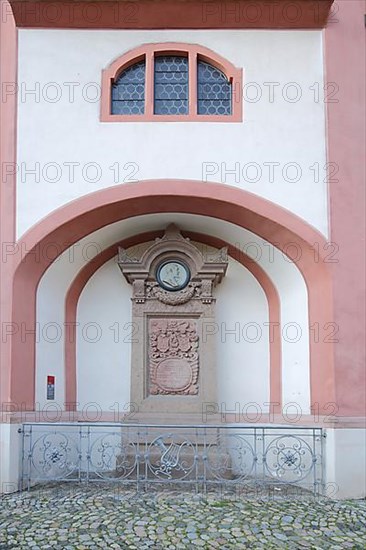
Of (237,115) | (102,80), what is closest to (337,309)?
(237,115)

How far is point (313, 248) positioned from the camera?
27.8ft

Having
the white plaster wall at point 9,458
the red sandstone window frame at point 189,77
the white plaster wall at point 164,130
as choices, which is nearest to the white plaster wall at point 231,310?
the white plaster wall at point 9,458

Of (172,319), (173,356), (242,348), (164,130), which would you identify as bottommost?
(173,356)

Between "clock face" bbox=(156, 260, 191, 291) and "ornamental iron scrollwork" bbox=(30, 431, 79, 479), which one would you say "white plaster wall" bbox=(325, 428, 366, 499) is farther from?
"ornamental iron scrollwork" bbox=(30, 431, 79, 479)

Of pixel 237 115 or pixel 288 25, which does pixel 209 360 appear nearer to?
pixel 237 115

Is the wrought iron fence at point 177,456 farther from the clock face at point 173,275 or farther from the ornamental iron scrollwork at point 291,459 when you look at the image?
the clock face at point 173,275

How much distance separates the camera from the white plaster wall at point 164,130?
340 inches

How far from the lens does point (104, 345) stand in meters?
10.0

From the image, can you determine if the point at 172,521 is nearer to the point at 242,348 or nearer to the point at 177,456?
the point at 177,456

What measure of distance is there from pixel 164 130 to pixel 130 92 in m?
0.89

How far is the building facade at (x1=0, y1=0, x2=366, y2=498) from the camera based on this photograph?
844cm

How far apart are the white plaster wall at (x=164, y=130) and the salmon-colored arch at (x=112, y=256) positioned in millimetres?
1612

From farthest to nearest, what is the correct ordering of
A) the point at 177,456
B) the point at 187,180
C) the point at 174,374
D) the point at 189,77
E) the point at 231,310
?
1. the point at 231,310
2. the point at 174,374
3. the point at 189,77
4. the point at 187,180
5. the point at 177,456

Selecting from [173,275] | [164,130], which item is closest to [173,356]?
[173,275]
